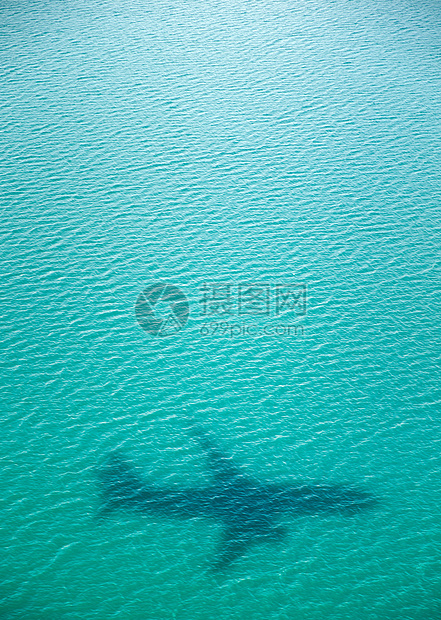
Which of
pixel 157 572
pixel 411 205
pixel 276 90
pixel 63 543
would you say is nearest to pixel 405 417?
pixel 157 572

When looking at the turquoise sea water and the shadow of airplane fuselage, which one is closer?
the turquoise sea water

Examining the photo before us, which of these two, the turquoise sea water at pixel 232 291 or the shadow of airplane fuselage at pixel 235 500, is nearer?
the turquoise sea water at pixel 232 291

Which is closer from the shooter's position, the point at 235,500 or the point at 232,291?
the point at 235,500

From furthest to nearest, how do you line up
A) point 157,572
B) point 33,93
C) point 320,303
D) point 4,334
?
Answer: 1. point 33,93
2. point 320,303
3. point 4,334
4. point 157,572

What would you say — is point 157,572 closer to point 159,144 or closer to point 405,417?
point 405,417
